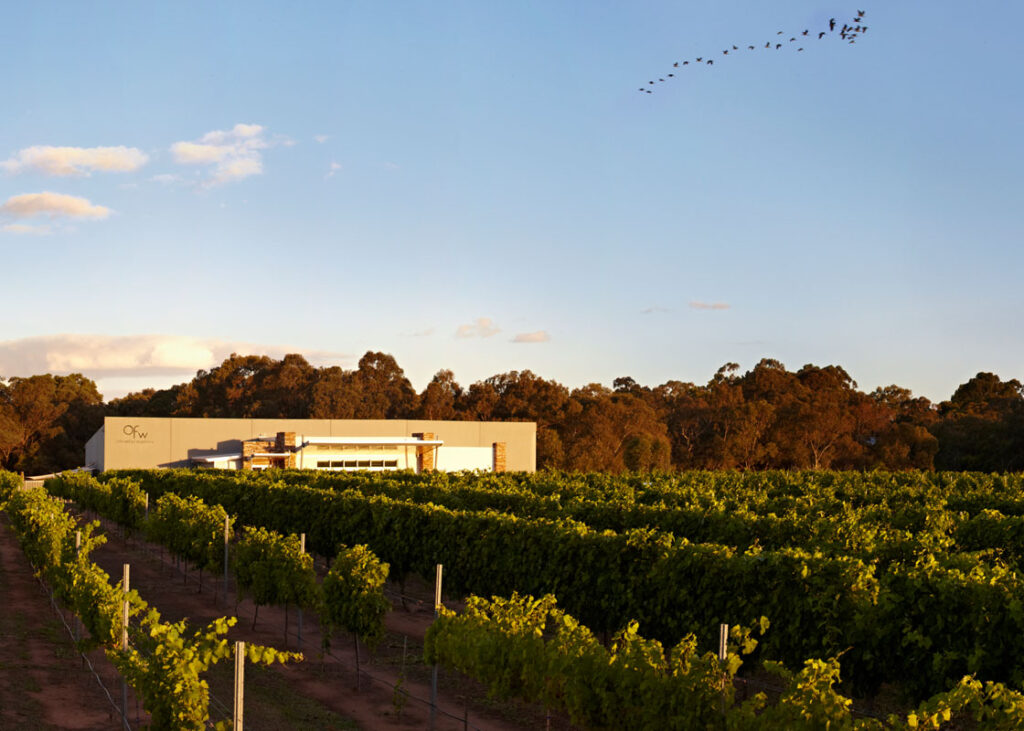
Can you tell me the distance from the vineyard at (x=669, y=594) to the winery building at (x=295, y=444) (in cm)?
1627

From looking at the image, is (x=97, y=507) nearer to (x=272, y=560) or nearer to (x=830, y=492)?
(x=272, y=560)

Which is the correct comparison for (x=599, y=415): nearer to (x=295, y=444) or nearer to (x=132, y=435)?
(x=295, y=444)

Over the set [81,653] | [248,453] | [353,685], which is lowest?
[353,685]

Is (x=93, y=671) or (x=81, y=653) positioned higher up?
(x=81, y=653)

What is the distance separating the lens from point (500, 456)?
151 feet

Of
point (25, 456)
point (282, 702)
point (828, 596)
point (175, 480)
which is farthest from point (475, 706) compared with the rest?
point (25, 456)

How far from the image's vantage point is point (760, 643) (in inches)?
404

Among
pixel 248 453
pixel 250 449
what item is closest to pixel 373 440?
pixel 250 449

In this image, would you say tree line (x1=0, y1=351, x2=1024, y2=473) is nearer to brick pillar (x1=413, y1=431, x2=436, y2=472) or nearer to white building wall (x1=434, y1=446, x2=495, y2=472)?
white building wall (x1=434, y1=446, x2=495, y2=472)

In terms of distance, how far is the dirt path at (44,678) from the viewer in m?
9.68

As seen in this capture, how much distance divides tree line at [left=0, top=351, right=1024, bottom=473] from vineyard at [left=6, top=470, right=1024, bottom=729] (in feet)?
127

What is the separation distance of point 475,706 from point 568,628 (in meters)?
3.61

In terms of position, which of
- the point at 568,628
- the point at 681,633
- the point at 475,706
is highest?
the point at 568,628

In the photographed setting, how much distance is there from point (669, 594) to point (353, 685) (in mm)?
4566
